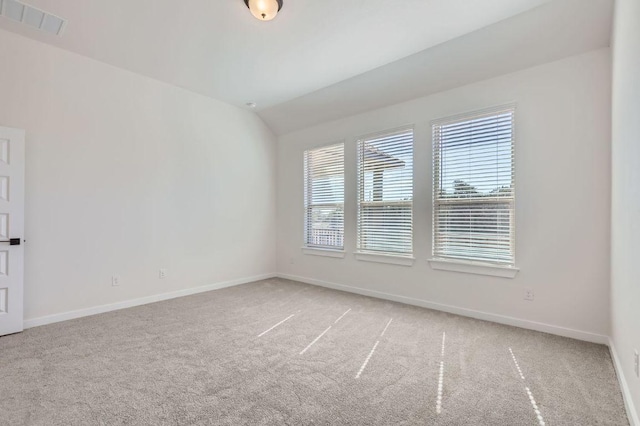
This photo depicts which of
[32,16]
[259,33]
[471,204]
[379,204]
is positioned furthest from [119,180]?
[471,204]

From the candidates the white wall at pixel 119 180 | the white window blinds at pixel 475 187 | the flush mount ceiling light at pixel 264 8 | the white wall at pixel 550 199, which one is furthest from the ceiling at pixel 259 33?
the white window blinds at pixel 475 187

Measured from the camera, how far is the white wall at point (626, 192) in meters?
1.66

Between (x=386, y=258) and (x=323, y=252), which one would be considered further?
(x=323, y=252)

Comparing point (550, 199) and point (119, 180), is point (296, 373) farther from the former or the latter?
point (119, 180)

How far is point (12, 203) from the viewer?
301 centimetres

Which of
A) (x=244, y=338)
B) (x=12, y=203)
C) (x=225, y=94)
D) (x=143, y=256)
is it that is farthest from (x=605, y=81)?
(x=12, y=203)

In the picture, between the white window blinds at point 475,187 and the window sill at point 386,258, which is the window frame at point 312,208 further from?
the white window blinds at point 475,187

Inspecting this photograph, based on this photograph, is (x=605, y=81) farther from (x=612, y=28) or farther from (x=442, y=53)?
(x=442, y=53)

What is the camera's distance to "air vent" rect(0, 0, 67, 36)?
8.72 ft

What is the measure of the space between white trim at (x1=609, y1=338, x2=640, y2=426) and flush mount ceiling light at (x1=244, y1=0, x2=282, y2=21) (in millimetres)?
3647

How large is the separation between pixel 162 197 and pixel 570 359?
486cm

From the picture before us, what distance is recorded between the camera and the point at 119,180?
381 centimetres

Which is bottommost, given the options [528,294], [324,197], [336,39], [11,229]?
[528,294]

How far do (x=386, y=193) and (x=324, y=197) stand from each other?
48.2 inches
